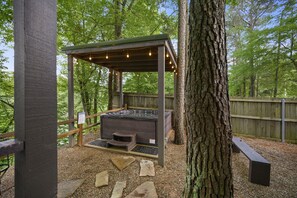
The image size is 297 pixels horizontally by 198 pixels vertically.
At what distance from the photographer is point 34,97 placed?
0.77 meters

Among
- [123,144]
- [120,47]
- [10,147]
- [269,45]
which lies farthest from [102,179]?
[269,45]

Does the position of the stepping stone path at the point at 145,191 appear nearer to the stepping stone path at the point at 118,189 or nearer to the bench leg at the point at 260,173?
the stepping stone path at the point at 118,189

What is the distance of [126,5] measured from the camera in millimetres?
8312

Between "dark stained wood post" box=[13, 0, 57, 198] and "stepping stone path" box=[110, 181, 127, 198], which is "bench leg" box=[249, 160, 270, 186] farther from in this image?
"dark stained wood post" box=[13, 0, 57, 198]

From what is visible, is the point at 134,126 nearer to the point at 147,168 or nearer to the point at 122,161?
the point at 122,161

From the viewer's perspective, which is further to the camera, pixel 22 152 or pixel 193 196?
pixel 193 196

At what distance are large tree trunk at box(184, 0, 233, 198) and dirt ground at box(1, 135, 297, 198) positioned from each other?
51.8 inches

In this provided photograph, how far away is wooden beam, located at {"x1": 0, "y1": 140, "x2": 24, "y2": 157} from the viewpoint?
0.66m

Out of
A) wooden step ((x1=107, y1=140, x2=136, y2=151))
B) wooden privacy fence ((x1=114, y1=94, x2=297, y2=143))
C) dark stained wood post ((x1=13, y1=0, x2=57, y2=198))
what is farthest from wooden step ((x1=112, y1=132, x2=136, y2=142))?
wooden privacy fence ((x1=114, y1=94, x2=297, y2=143))

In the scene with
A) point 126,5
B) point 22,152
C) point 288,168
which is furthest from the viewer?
point 126,5

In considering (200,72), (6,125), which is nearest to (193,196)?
(200,72)

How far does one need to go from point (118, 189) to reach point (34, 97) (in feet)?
8.13

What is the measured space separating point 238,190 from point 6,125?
8.17 metres

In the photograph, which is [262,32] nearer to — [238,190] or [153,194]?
[238,190]
